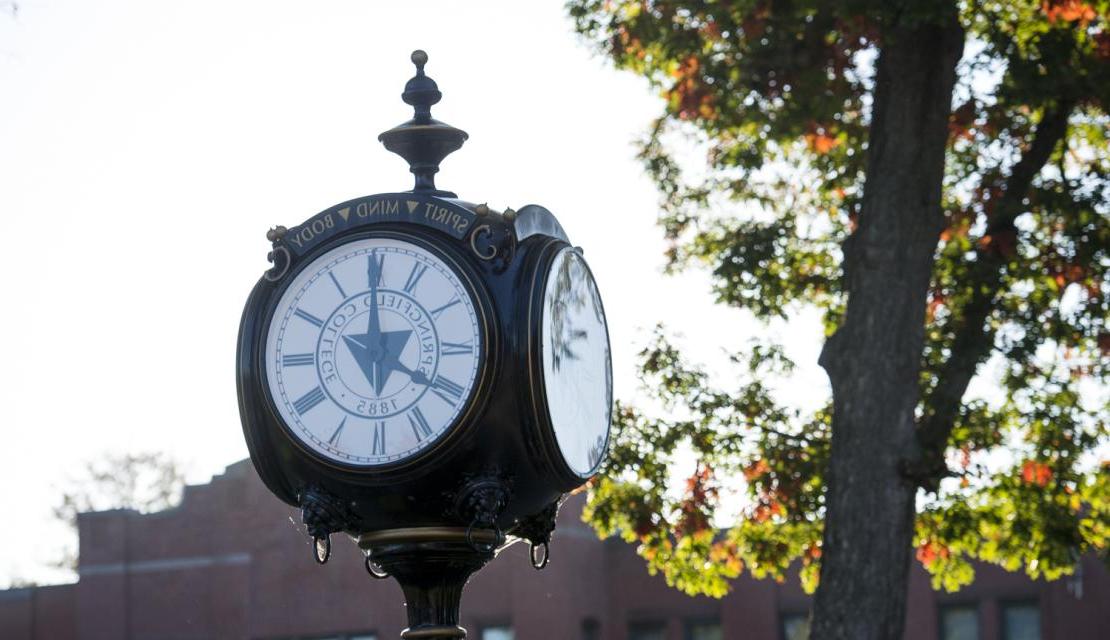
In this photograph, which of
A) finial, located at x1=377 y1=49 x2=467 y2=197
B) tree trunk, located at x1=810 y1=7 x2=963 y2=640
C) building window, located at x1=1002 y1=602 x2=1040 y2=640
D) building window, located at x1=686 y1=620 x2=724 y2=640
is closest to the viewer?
finial, located at x1=377 y1=49 x2=467 y2=197

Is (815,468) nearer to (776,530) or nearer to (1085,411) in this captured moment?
(776,530)

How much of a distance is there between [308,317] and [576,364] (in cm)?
50

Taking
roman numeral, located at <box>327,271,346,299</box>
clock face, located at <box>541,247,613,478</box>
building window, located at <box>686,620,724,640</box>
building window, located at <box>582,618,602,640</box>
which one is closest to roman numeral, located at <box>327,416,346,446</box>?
roman numeral, located at <box>327,271,346,299</box>

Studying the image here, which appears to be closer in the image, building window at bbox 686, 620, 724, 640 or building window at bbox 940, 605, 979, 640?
building window at bbox 940, 605, 979, 640

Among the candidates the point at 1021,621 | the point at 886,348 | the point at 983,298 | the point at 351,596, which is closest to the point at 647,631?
the point at 351,596

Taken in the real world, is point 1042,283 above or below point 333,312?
above

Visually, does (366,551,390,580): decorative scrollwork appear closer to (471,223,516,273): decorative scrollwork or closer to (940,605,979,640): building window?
(471,223,516,273): decorative scrollwork

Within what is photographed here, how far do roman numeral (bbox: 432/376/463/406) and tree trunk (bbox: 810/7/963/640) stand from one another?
24.7 feet

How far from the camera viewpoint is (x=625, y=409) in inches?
467

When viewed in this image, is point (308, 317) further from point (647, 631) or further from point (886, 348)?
point (647, 631)

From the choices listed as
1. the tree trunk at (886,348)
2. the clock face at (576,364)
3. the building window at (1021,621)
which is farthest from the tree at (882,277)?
the building window at (1021,621)

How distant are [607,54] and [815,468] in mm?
3088

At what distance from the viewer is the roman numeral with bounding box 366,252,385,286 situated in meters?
2.93

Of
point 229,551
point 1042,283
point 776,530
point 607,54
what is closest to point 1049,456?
point 1042,283
